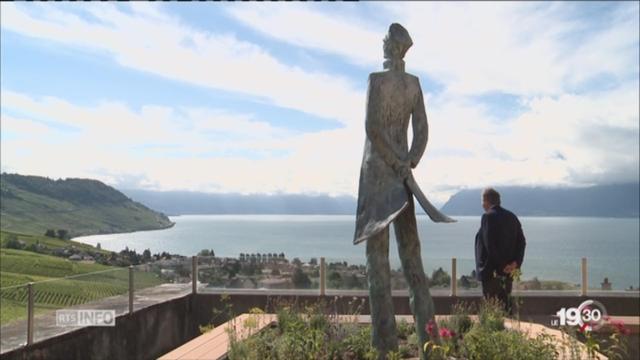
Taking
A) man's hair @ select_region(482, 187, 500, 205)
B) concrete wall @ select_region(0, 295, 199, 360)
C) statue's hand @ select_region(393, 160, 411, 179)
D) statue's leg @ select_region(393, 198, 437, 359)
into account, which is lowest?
concrete wall @ select_region(0, 295, 199, 360)

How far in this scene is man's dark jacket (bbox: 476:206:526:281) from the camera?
29.0ft

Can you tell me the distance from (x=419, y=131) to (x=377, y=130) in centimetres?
55

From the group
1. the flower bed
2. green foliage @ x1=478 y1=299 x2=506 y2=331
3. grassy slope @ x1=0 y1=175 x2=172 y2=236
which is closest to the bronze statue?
the flower bed

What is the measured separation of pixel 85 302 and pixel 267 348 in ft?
16.6

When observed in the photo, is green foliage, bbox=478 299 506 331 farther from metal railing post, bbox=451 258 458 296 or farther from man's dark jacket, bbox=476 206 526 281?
metal railing post, bbox=451 258 458 296

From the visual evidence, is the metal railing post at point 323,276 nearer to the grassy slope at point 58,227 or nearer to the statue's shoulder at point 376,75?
the grassy slope at point 58,227

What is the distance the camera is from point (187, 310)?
46.7ft

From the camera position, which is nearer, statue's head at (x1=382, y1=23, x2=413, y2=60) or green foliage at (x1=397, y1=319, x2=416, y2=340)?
statue's head at (x1=382, y1=23, x2=413, y2=60)

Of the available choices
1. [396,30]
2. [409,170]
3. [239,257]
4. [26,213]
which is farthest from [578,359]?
[26,213]

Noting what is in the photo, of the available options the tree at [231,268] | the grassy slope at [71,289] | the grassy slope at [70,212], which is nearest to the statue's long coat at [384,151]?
the grassy slope at [71,289]

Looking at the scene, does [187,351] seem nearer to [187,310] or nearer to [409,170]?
[409,170]

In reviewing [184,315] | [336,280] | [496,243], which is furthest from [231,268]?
[496,243]

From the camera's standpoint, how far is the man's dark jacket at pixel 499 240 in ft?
29.0

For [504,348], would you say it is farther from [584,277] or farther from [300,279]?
[584,277]
